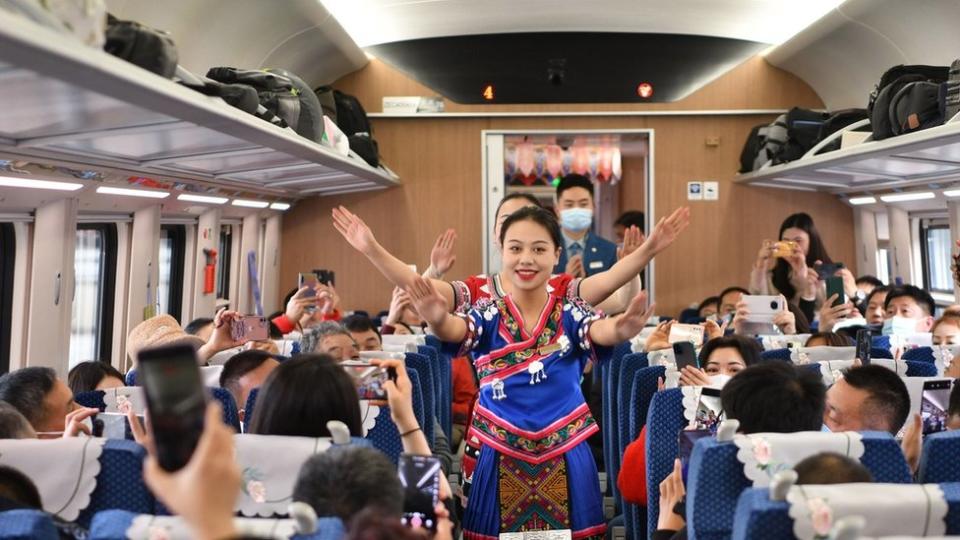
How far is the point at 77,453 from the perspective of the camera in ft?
8.75

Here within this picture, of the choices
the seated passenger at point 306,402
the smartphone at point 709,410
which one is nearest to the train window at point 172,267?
the smartphone at point 709,410

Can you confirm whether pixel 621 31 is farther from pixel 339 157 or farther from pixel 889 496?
pixel 889 496

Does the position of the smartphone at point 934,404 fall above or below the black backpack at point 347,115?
below

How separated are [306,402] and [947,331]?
5.05 metres

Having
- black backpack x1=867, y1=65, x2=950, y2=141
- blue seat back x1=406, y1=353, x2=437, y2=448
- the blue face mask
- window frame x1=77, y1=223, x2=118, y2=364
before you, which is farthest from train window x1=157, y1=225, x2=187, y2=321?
black backpack x1=867, y1=65, x2=950, y2=141

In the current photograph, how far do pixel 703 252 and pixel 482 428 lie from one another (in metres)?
8.95

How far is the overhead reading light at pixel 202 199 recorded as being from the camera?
26.3 feet

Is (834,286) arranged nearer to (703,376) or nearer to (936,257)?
(703,376)

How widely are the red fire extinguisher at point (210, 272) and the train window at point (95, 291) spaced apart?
139 cm

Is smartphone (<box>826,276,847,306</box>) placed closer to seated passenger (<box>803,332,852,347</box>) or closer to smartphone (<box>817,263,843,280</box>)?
seated passenger (<box>803,332,852,347</box>)

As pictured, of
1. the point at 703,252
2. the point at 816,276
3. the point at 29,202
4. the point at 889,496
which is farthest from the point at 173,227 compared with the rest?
the point at 889,496

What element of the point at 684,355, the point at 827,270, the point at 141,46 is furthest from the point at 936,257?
the point at 141,46

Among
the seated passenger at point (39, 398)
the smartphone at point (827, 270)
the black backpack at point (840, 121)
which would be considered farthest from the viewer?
the black backpack at point (840, 121)

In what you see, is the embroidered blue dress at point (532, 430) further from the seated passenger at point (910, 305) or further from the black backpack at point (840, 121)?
the black backpack at point (840, 121)
